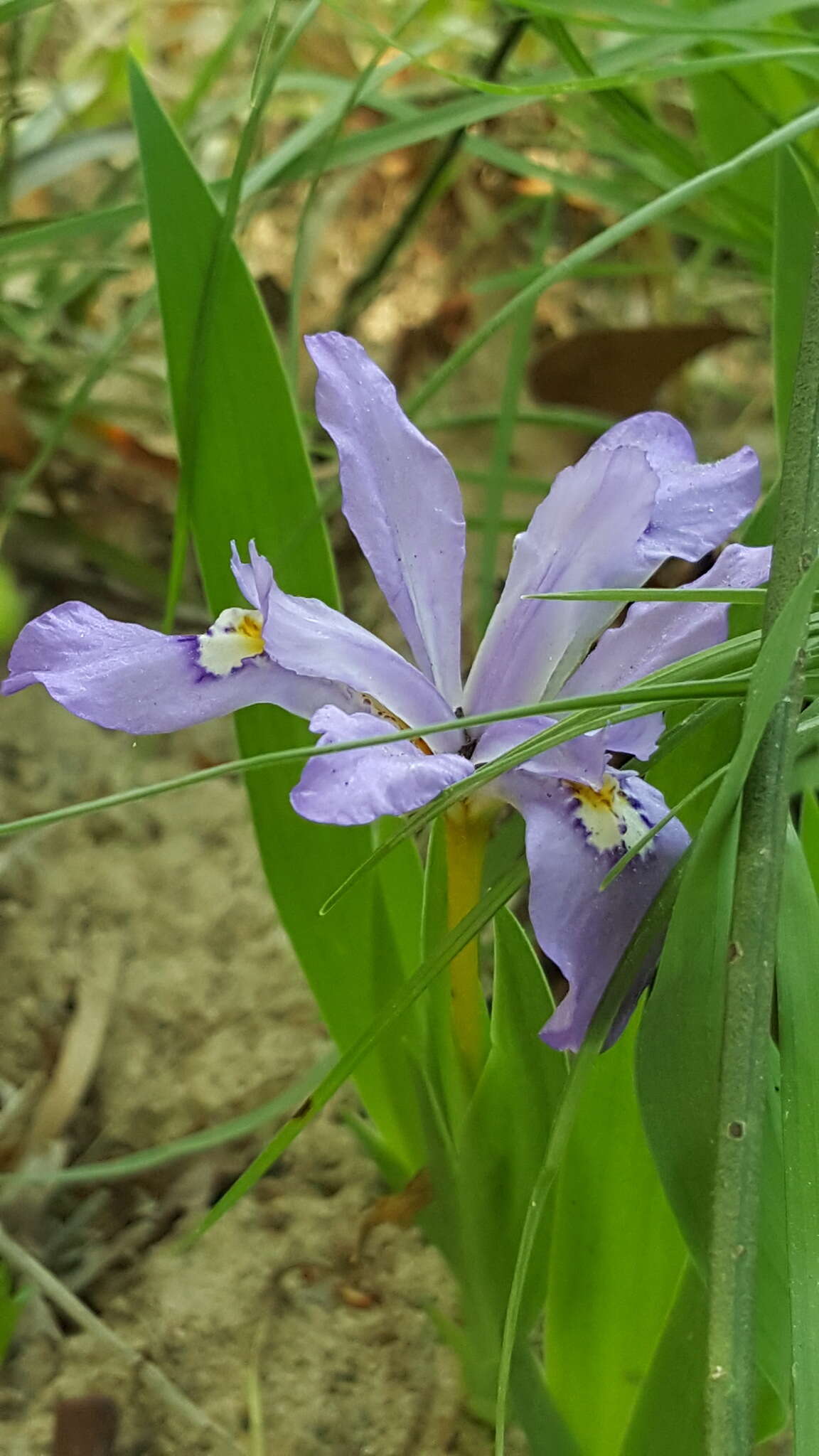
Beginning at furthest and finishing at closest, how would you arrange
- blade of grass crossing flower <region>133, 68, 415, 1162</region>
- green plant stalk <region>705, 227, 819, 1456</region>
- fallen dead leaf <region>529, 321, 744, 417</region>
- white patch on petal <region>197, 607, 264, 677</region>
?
1. fallen dead leaf <region>529, 321, 744, 417</region>
2. blade of grass crossing flower <region>133, 68, 415, 1162</region>
3. white patch on petal <region>197, 607, 264, 677</region>
4. green plant stalk <region>705, 227, 819, 1456</region>

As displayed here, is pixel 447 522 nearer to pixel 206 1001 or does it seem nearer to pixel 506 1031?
pixel 506 1031

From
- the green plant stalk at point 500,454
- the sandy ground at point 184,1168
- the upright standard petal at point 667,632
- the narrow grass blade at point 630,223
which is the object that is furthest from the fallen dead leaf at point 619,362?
the upright standard petal at point 667,632

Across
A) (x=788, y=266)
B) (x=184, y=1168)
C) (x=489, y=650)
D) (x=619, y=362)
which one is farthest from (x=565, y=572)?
(x=619, y=362)

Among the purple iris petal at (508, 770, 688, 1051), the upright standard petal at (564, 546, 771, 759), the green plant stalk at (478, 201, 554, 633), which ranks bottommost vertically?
the purple iris petal at (508, 770, 688, 1051)

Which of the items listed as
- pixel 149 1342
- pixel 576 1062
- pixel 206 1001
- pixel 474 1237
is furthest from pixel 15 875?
pixel 576 1062

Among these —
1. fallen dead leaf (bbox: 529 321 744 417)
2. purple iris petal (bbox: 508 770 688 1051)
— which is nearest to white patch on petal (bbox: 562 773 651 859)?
purple iris petal (bbox: 508 770 688 1051)

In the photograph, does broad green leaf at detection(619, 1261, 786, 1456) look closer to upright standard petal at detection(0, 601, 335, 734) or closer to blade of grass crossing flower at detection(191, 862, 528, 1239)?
blade of grass crossing flower at detection(191, 862, 528, 1239)
